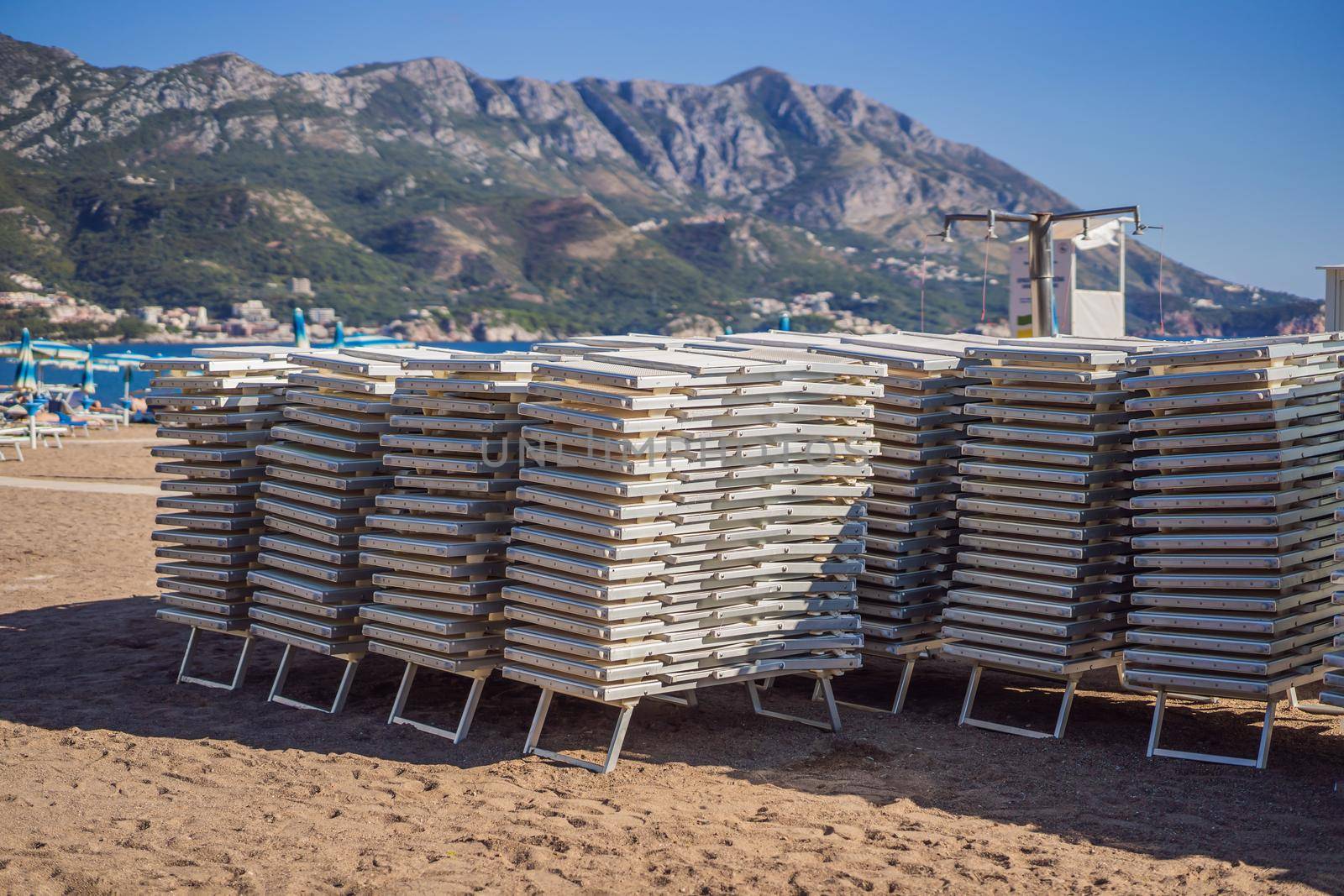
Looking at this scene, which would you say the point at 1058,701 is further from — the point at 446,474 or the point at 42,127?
the point at 42,127

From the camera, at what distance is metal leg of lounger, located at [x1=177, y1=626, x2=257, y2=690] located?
9.39 meters

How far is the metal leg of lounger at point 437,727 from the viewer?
792cm

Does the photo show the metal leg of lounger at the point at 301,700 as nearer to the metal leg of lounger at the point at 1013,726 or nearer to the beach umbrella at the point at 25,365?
the metal leg of lounger at the point at 1013,726

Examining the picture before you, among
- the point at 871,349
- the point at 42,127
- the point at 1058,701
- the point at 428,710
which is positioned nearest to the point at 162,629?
the point at 428,710

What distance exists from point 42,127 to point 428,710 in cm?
17231

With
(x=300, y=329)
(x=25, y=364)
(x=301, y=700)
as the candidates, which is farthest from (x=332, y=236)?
(x=301, y=700)

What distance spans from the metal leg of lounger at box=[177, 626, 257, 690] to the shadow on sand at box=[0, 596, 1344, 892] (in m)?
0.09

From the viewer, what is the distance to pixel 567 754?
25.0 feet

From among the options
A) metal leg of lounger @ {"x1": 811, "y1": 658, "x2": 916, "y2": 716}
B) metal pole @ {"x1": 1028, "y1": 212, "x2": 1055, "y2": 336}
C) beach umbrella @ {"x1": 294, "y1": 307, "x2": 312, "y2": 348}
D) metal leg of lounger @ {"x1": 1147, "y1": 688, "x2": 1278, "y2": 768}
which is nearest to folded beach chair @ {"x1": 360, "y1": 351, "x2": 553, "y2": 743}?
metal leg of lounger @ {"x1": 811, "y1": 658, "x2": 916, "y2": 716}

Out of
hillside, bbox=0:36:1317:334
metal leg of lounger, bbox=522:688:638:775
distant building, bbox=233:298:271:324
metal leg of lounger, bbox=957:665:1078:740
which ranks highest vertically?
hillside, bbox=0:36:1317:334

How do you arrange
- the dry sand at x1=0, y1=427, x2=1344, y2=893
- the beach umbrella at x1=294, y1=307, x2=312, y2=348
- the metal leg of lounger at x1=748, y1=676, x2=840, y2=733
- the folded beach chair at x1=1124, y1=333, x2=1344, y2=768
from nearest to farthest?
the dry sand at x1=0, y1=427, x2=1344, y2=893
the folded beach chair at x1=1124, y1=333, x2=1344, y2=768
the metal leg of lounger at x1=748, y1=676, x2=840, y2=733
the beach umbrella at x1=294, y1=307, x2=312, y2=348

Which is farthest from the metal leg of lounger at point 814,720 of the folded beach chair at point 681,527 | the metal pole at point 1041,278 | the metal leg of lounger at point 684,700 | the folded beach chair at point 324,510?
the metal pole at point 1041,278

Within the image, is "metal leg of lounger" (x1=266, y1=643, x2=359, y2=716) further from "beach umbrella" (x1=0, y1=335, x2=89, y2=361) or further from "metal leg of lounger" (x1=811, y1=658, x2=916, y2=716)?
"beach umbrella" (x1=0, y1=335, x2=89, y2=361)

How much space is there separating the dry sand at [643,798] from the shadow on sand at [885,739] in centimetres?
2
